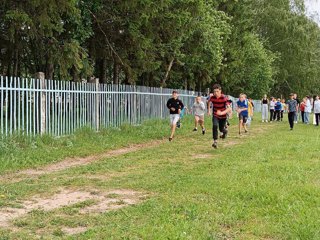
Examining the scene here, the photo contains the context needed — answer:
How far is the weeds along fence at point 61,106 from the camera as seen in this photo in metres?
12.3

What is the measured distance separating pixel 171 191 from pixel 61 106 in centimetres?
768

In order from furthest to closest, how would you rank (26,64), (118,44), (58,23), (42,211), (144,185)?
1. (26,64)
2. (118,44)
3. (58,23)
4. (144,185)
5. (42,211)

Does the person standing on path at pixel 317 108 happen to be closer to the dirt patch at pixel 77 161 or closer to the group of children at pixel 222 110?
the group of children at pixel 222 110

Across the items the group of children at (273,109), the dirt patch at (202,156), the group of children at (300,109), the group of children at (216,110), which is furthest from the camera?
the group of children at (273,109)

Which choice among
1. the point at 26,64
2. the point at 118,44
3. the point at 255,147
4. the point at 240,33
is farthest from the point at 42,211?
the point at 240,33

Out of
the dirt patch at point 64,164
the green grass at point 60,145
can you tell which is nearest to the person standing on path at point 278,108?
the green grass at point 60,145

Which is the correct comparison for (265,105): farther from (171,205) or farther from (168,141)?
(171,205)

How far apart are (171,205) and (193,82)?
102 ft

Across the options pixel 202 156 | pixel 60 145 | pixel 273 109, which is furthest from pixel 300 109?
pixel 60 145

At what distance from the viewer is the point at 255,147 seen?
553 inches

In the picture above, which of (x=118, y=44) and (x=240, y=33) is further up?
(x=240, y=33)

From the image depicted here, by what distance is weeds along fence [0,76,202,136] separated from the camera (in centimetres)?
1227

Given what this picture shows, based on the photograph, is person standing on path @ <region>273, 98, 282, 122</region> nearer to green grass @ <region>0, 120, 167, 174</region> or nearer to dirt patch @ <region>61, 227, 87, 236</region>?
green grass @ <region>0, 120, 167, 174</region>

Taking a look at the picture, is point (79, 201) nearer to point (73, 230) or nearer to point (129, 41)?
point (73, 230)
